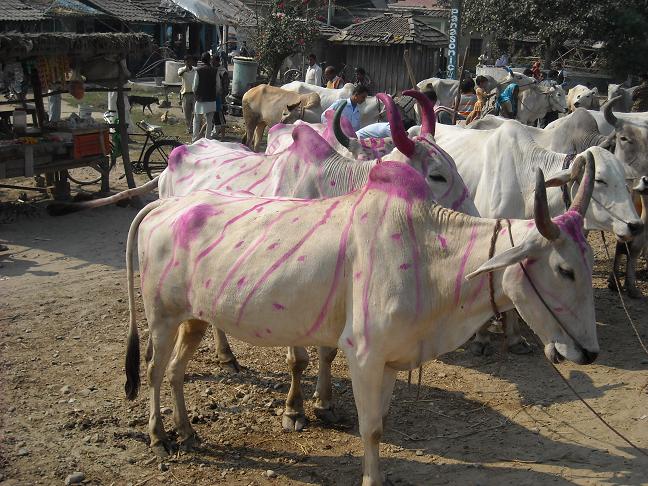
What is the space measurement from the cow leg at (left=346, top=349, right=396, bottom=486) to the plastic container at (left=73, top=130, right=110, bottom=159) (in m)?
7.44

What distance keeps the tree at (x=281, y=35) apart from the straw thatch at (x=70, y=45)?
389 inches

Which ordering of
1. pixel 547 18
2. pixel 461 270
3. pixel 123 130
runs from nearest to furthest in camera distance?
1. pixel 461 270
2. pixel 123 130
3. pixel 547 18

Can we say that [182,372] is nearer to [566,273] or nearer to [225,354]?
[225,354]

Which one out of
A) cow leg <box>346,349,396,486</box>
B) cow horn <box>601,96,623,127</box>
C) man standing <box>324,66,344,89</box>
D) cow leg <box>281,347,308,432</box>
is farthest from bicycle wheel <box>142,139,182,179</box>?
cow leg <box>346,349,396,486</box>

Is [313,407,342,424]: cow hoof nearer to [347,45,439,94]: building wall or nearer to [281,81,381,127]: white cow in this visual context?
[281,81,381,127]: white cow

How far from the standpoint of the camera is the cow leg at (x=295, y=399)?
487 centimetres

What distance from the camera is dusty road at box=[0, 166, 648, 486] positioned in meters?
4.38

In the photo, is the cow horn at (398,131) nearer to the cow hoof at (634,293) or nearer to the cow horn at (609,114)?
the cow horn at (609,114)

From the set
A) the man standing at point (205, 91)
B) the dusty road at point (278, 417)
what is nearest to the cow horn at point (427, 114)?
the dusty road at point (278, 417)

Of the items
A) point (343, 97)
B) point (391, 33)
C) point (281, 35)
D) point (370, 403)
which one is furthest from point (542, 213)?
point (391, 33)

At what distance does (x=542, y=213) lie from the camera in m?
3.40

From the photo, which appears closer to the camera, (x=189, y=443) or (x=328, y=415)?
(x=189, y=443)

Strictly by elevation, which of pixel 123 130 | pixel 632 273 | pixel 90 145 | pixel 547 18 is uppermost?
pixel 547 18

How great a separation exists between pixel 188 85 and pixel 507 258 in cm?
1222
